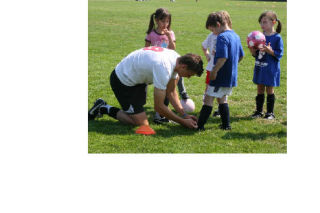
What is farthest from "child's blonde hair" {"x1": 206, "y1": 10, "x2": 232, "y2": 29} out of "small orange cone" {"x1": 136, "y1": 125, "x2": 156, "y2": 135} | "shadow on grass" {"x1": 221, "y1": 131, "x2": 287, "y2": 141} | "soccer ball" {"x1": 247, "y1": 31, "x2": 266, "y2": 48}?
"small orange cone" {"x1": 136, "y1": 125, "x2": 156, "y2": 135}

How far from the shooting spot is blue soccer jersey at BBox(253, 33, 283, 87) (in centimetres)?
611

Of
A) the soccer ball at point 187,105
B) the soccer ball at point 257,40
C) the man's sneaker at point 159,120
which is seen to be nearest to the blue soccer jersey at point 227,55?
the soccer ball at point 257,40

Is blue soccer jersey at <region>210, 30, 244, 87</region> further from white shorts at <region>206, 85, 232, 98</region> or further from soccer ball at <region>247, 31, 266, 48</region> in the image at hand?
soccer ball at <region>247, 31, 266, 48</region>

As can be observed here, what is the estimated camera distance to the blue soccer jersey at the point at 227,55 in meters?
5.27

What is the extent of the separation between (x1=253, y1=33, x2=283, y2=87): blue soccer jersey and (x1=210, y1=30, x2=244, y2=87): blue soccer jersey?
856 millimetres

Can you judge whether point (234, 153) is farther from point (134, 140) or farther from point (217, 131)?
point (134, 140)

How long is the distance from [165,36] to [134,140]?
1946 mm

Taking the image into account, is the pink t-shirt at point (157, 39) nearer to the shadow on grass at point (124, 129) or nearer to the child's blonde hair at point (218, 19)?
the child's blonde hair at point (218, 19)

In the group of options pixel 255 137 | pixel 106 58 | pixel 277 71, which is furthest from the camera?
pixel 106 58

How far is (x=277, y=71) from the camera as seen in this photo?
6.21 m

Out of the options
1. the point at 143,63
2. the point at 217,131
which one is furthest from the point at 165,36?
the point at 217,131

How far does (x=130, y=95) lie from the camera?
5789mm

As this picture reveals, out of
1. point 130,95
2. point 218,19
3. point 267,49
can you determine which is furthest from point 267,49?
point 130,95

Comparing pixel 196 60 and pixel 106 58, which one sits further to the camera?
pixel 106 58
